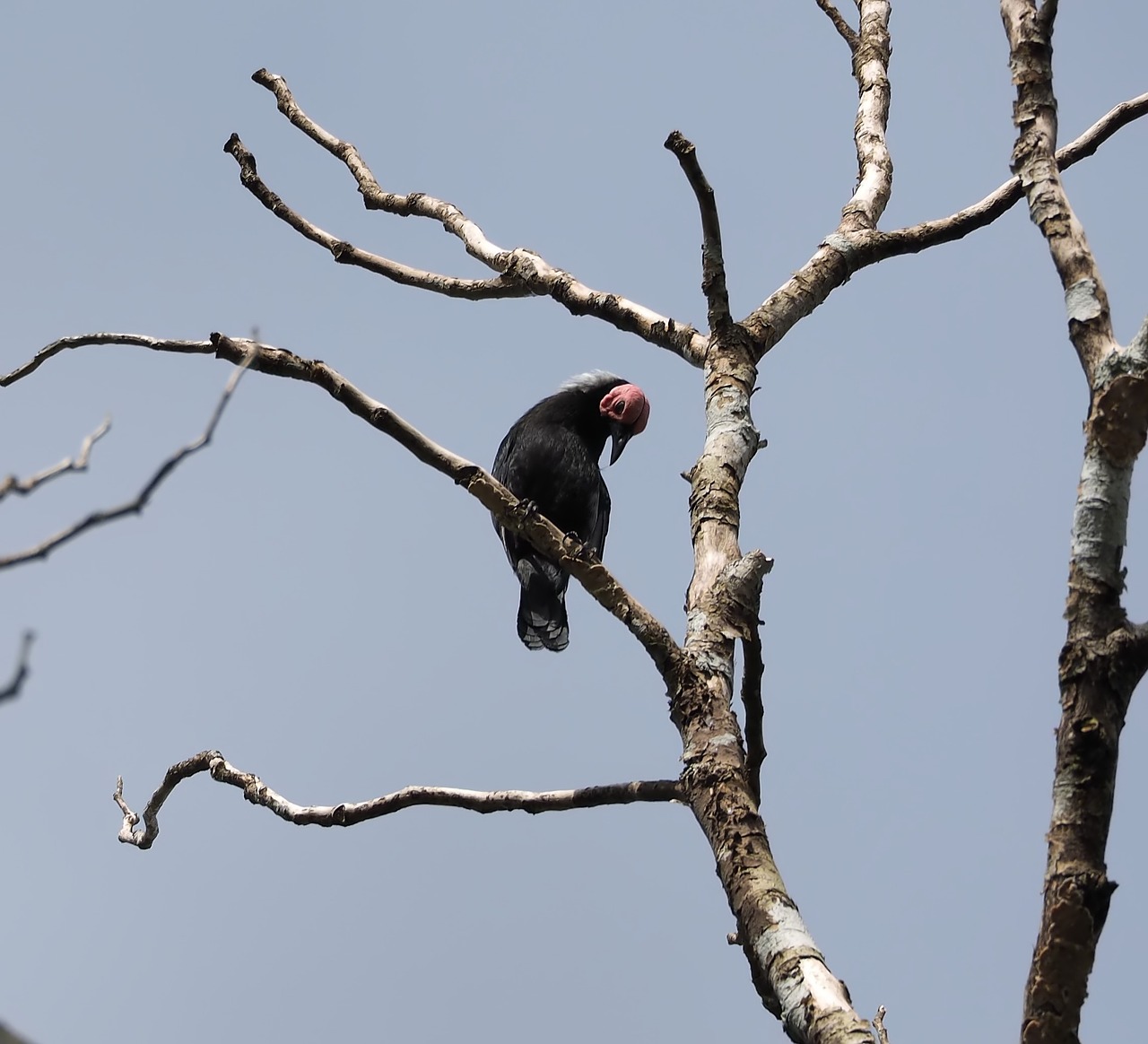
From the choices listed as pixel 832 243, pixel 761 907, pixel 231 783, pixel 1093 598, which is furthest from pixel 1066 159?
pixel 231 783

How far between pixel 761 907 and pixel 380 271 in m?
2.52

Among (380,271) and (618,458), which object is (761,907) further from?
(618,458)

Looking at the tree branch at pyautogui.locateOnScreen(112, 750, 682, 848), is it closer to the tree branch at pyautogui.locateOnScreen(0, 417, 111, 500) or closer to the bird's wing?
the tree branch at pyautogui.locateOnScreen(0, 417, 111, 500)

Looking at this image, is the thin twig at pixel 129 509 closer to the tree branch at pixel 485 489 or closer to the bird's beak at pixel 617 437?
the tree branch at pixel 485 489

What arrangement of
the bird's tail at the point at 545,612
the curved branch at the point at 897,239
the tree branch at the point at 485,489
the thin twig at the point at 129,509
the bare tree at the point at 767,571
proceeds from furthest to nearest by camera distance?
the bird's tail at the point at 545,612
the curved branch at the point at 897,239
the tree branch at the point at 485,489
the bare tree at the point at 767,571
the thin twig at the point at 129,509

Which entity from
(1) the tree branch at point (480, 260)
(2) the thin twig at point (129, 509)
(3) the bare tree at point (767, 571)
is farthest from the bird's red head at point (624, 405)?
(2) the thin twig at point (129, 509)

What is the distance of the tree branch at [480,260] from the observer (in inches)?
125

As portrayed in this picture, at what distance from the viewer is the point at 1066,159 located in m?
3.36

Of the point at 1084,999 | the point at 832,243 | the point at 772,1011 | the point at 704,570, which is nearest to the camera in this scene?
the point at 1084,999

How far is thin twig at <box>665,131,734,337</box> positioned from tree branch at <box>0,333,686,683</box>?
2.57ft

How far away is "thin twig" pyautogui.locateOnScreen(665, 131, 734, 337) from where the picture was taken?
2.55 m

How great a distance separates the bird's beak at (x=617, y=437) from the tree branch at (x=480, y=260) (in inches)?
71.1

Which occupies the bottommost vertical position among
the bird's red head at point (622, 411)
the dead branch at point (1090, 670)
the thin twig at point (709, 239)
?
the dead branch at point (1090, 670)

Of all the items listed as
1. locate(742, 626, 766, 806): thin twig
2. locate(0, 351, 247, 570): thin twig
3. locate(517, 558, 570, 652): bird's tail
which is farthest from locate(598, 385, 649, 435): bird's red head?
locate(0, 351, 247, 570): thin twig
